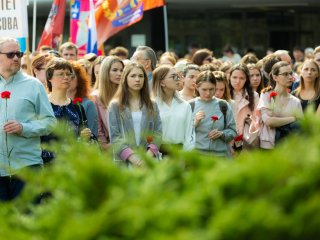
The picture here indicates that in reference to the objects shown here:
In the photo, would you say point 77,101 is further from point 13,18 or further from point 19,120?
point 13,18

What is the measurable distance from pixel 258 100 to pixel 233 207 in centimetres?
991

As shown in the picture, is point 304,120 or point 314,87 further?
point 314,87

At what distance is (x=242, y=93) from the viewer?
12547mm

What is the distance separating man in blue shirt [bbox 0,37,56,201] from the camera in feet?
26.9

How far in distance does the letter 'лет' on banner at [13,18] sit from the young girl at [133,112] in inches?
80.5

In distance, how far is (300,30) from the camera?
38438 mm

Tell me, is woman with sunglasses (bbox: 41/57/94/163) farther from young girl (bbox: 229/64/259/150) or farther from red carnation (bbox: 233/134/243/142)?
young girl (bbox: 229/64/259/150)

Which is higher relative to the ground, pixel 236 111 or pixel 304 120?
pixel 304 120

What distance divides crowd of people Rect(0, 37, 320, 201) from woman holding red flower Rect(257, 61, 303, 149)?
0.04ft

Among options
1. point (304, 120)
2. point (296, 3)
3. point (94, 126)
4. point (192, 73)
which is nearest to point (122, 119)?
point (94, 126)

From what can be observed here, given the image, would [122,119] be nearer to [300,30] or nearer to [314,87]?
[314,87]

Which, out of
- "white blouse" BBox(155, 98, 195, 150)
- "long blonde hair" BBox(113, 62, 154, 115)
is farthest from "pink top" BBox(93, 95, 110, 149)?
"long blonde hair" BBox(113, 62, 154, 115)

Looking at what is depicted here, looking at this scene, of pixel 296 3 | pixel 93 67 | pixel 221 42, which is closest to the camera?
pixel 93 67

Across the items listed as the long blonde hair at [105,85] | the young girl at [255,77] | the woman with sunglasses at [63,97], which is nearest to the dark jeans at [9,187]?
the woman with sunglasses at [63,97]
